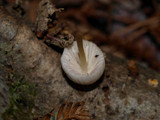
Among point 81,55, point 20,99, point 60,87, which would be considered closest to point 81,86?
point 60,87

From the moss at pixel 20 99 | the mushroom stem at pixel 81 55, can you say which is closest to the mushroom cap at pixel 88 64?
the mushroom stem at pixel 81 55

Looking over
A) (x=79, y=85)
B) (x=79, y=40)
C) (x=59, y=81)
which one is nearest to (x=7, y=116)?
(x=59, y=81)

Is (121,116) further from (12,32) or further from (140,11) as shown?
(140,11)

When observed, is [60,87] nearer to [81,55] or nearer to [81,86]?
[81,86]

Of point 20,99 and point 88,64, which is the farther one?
point 88,64

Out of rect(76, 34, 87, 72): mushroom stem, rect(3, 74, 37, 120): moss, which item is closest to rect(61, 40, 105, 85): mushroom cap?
rect(76, 34, 87, 72): mushroom stem

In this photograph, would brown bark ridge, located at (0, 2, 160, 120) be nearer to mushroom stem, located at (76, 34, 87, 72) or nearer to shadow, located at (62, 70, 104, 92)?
shadow, located at (62, 70, 104, 92)
